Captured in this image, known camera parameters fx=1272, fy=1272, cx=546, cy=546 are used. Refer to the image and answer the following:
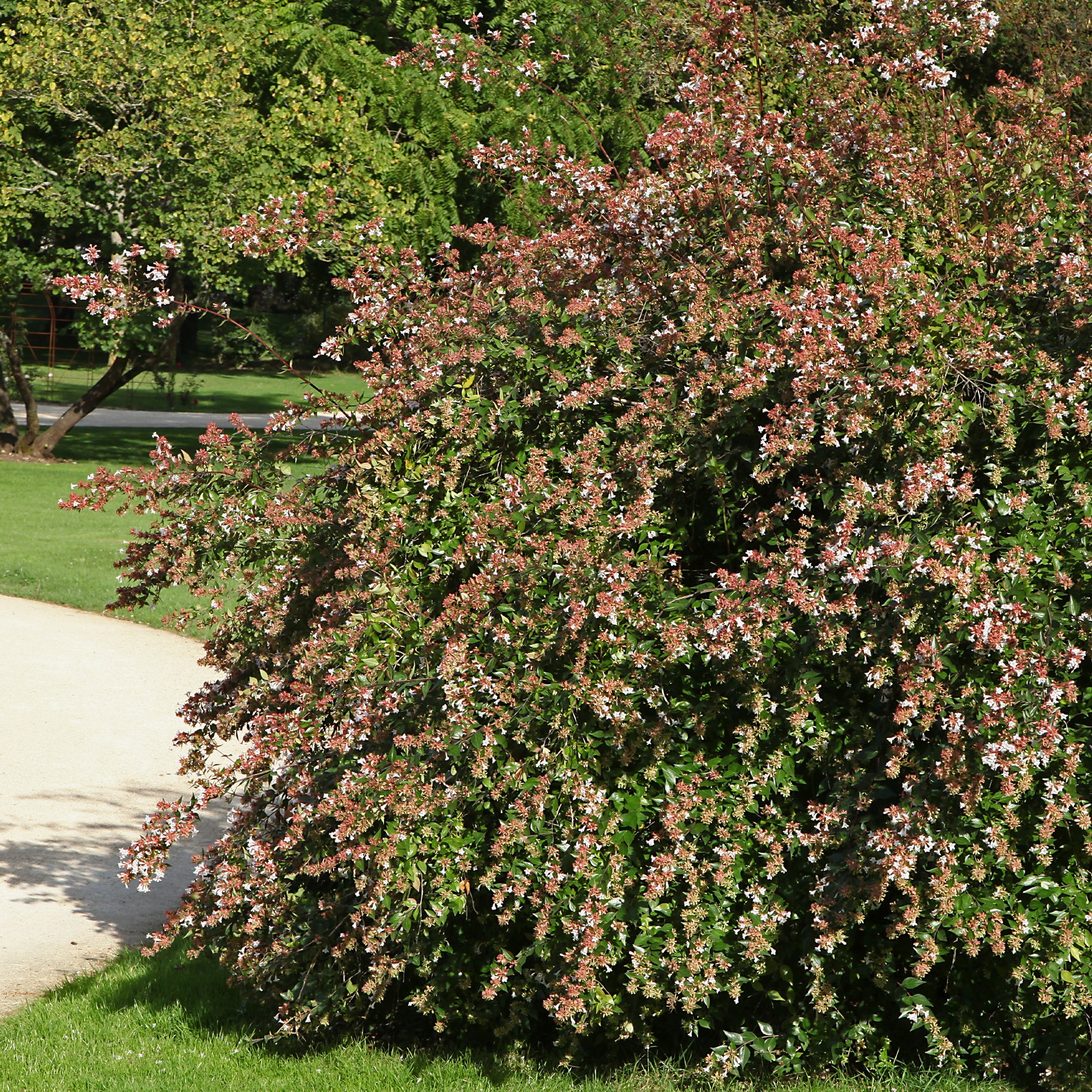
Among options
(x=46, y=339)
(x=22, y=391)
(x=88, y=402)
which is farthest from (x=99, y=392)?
(x=46, y=339)

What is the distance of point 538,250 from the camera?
4.46m

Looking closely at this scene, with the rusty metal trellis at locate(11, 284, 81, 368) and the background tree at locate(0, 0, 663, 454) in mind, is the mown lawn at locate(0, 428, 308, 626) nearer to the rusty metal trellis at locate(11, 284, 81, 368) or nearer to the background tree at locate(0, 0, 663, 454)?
the background tree at locate(0, 0, 663, 454)

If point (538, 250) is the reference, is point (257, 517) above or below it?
below

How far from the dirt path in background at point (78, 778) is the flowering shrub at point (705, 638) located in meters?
1.29

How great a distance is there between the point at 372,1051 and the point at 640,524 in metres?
1.88

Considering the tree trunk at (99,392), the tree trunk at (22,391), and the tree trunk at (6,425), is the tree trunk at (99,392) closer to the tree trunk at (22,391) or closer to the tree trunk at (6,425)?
the tree trunk at (22,391)

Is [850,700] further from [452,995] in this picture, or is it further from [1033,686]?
[452,995]

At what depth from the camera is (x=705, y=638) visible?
353 cm

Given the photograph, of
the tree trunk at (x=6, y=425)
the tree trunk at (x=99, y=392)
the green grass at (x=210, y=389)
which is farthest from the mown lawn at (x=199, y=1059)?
the green grass at (x=210, y=389)

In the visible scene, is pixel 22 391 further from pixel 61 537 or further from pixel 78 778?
pixel 78 778

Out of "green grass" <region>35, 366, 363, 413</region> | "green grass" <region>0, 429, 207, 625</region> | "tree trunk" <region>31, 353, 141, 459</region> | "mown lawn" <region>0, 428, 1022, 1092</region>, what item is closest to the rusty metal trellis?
"green grass" <region>35, 366, 363, 413</region>

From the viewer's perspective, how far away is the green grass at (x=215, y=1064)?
3746 mm

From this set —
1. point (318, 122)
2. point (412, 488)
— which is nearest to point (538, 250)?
point (412, 488)

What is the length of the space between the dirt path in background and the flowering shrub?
129 centimetres
